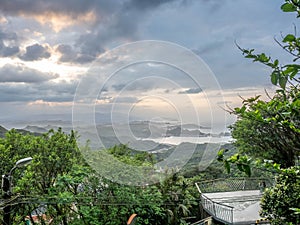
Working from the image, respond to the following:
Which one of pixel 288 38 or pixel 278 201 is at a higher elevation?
pixel 288 38

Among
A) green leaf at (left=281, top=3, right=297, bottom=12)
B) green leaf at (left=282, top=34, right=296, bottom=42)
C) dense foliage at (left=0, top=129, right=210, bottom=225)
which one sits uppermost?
green leaf at (left=281, top=3, right=297, bottom=12)

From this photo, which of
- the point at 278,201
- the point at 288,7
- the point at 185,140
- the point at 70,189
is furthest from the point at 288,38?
the point at 70,189

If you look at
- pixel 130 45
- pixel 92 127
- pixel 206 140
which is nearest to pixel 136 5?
pixel 130 45

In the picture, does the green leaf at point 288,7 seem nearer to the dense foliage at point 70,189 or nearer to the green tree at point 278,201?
the green tree at point 278,201

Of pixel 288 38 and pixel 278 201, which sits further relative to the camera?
pixel 278 201

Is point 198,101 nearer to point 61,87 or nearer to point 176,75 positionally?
point 176,75

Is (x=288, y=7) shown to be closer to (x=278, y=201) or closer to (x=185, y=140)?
(x=278, y=201)

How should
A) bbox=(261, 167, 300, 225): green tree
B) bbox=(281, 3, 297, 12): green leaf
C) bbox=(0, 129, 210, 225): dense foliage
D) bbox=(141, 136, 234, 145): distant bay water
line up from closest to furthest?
bbox=(281, 3, 297, 12): green leaf
bbox=(261, 167, 300, 225): green tree
bbox=(141, 136, 234, 145): distant bay water
bbox=(0, 129, 210, 225): dense foliage

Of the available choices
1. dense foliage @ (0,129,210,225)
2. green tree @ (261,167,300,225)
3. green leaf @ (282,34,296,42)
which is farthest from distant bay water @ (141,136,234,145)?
green leaf @ (282,34,296,42)

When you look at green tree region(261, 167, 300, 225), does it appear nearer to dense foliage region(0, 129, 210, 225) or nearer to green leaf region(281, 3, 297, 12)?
dense foliage region(0, 129, 210, 225)

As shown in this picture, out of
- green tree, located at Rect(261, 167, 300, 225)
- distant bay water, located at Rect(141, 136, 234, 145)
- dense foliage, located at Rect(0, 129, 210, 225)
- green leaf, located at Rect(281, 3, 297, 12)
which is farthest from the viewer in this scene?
dense foliage, located at Rect(0, 129, 210, 225)

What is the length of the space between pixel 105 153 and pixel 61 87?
172 centimetres

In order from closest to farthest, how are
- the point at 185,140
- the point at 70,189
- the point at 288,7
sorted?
the point at 288,7 → the point at 185,140 → the point at 70,189

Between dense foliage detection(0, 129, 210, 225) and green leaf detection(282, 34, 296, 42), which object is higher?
green leaf detection(282, 34, 296, 42)
